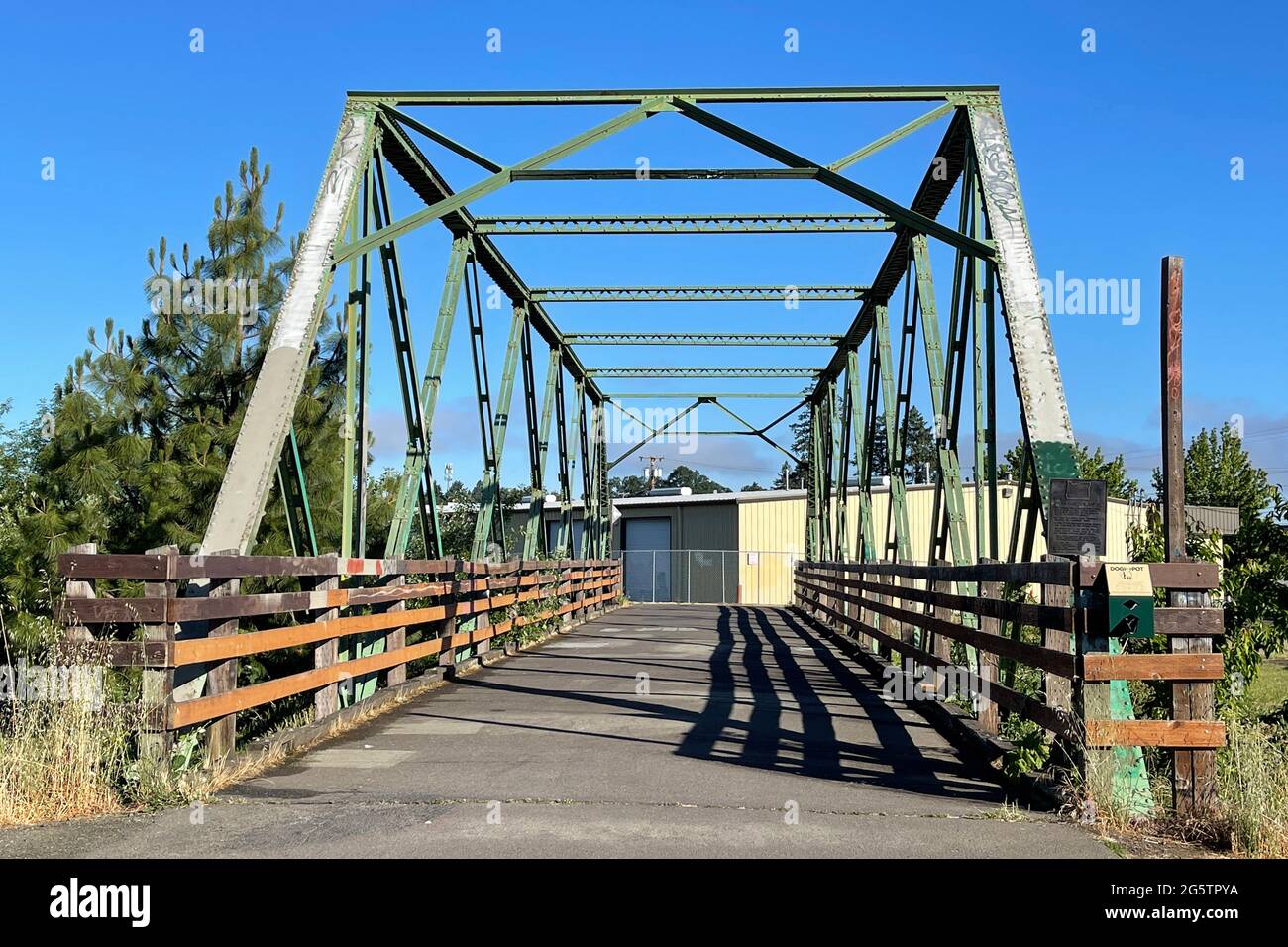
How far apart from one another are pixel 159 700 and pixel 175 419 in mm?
11319

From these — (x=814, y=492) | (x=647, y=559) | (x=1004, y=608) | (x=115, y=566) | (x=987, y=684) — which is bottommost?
(x=647, y=559)

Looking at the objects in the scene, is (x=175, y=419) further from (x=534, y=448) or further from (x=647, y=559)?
(x=647, y=559)

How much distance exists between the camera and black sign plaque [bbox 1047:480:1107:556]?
6367 mm

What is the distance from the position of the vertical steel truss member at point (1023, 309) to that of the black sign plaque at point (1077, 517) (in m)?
0.31

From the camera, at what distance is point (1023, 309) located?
877cm

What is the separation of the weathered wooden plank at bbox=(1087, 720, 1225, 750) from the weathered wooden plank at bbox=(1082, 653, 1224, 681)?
22 centimetres

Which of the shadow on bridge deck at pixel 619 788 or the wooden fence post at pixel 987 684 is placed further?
the wooden fence post at pixel 987 684

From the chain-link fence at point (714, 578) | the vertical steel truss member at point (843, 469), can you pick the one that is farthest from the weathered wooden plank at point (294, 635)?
the chain-link fence at point (714, 578)

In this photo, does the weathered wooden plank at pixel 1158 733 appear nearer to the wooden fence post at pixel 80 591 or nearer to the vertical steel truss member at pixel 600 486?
the wooden fence post at pixel 80 591

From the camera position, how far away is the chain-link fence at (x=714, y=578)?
4394 cm

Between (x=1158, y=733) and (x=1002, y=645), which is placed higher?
(x=1002, y=645)

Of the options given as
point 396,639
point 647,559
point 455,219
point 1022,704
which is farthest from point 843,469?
point 647,559

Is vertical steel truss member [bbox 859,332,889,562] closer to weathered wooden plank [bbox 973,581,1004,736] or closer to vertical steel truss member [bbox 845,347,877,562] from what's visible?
vertical steel truss member [bbox 845,347,877,562]

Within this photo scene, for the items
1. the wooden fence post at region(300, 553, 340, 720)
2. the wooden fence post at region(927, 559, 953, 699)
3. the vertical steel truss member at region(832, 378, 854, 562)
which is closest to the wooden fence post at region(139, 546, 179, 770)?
the wooden fence post at region(300, 553, 340, 720)
